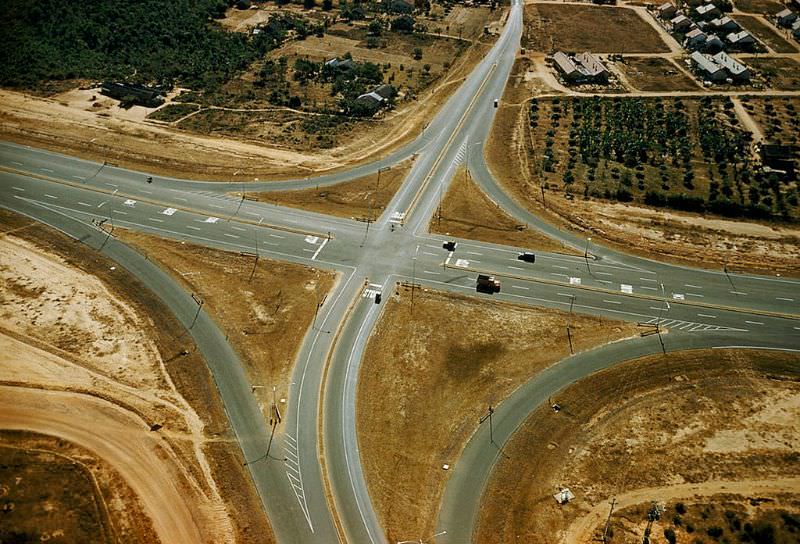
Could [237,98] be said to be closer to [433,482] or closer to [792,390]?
[433,482]

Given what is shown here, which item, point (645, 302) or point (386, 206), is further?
point (386, 206)

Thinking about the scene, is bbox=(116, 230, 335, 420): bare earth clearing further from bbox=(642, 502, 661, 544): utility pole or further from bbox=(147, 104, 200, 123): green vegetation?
bbox=(147, 104, 200, 123): green vegetation

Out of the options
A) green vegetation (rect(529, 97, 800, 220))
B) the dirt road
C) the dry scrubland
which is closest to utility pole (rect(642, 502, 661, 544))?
the dry scrubland

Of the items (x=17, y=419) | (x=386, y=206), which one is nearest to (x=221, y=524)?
(x=17, y=419)

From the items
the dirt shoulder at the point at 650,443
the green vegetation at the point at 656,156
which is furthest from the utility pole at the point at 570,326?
the green vegetation at the point at 656,156

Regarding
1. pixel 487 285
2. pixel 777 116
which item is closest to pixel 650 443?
pixel 487 285

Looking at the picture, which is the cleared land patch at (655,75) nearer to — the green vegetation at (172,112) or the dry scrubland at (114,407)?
the green vegetation at (172,112)
